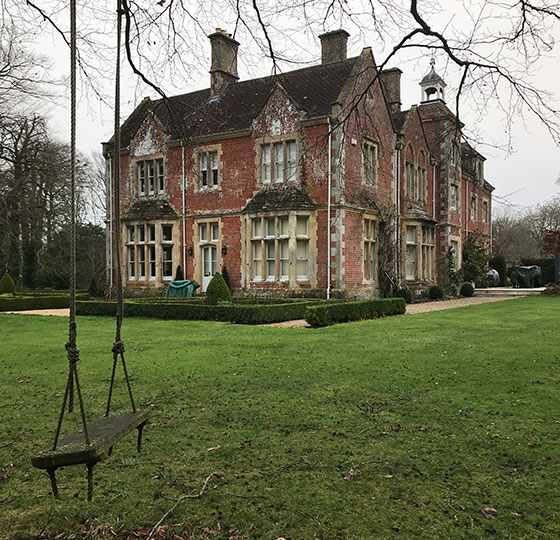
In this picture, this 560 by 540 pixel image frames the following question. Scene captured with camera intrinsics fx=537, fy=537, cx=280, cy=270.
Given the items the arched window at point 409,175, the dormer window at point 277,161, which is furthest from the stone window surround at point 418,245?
the dormer window at point 277,161

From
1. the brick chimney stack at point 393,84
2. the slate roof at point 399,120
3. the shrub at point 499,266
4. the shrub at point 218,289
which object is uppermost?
the brick chimney stack at point 393,84

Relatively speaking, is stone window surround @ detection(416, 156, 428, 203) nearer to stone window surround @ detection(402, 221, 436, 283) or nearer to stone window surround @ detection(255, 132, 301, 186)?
stone window surround @ detection(402, 221, 436, 283)

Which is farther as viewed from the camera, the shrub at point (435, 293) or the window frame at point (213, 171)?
the shrub at point (435, 293)

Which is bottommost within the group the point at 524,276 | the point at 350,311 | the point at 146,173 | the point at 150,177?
the point at 350,311

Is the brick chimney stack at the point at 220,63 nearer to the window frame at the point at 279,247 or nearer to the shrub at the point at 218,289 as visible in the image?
the window frame at the point at 279,247

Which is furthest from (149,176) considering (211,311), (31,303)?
(211,311)

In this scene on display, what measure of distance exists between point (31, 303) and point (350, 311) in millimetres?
13361

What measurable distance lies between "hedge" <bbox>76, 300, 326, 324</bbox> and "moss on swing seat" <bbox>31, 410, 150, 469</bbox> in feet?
34.6

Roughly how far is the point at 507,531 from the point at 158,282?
21582mm

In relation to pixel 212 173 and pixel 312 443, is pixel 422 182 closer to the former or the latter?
pixel 212 173

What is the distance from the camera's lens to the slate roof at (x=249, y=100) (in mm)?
20625

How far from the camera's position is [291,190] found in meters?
20.3

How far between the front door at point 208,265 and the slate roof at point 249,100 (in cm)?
498

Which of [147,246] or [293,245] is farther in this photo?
[147,246]
